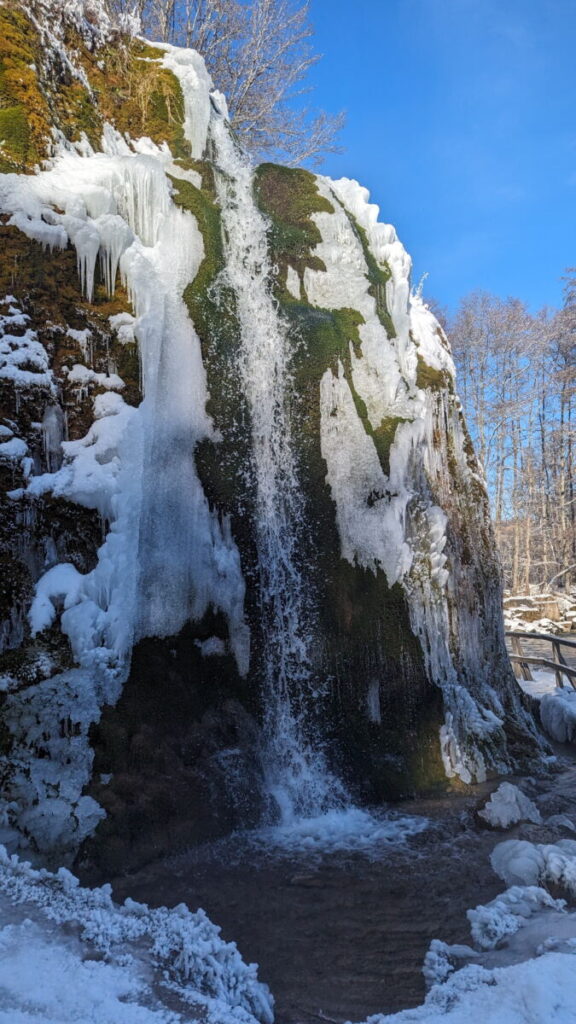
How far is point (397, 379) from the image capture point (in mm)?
6969

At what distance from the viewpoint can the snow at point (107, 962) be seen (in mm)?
2551

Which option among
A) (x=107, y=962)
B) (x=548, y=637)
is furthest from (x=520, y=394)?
(x=107, y=962)

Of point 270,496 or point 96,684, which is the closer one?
point 96,684

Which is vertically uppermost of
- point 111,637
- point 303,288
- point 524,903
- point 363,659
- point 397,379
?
point 303,288

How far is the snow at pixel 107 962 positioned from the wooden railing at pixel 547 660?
711 centimetres

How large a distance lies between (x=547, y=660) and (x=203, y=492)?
6.40 metres

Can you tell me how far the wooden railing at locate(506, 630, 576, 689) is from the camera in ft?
29.7

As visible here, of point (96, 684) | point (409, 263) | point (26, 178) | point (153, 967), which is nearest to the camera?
point (153, 967)

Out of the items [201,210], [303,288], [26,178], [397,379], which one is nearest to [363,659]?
[397,379]

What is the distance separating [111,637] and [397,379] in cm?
413

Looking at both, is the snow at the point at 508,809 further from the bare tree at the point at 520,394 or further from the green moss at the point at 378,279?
the bare tree at the point at 520,394

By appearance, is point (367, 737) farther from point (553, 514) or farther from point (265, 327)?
point (553, 514)

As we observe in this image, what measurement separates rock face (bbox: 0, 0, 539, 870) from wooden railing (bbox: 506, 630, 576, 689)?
6.23 feet

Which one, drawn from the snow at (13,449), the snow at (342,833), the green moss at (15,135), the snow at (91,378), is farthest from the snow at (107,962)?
the green moss at (15,135)
